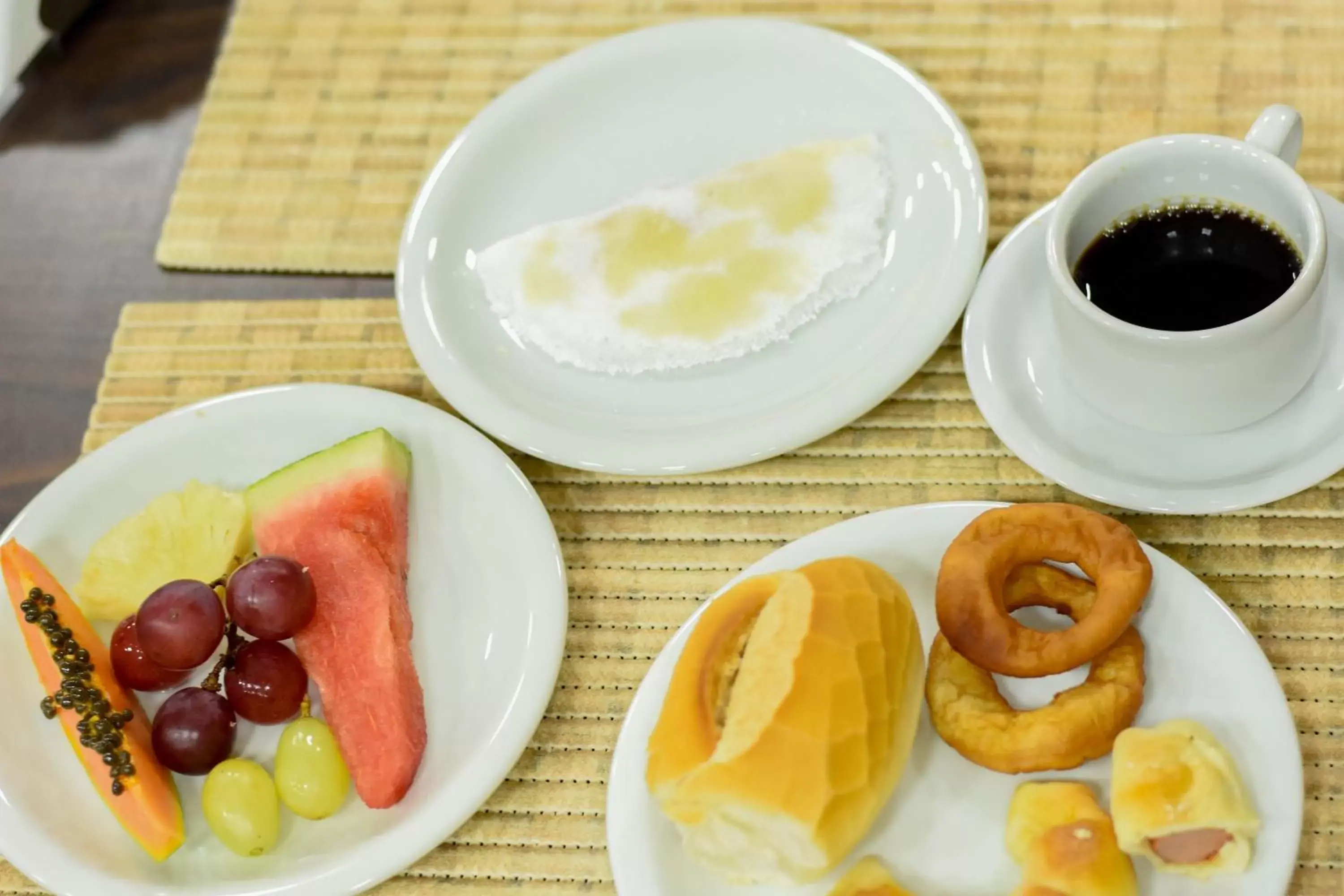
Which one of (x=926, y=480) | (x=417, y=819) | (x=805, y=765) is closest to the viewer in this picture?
(x=805, y=765)

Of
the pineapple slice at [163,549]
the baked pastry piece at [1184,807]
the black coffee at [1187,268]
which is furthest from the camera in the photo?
the pineapple slice at [163,549]

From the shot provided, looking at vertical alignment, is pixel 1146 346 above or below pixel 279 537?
above

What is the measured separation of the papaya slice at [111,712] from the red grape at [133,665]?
14 millimetres

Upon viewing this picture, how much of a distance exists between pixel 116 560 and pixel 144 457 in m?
0.10

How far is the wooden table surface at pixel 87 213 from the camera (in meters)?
1.21

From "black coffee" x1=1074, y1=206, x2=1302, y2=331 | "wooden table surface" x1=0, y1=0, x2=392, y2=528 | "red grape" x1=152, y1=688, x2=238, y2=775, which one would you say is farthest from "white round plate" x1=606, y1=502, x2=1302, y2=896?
"wooden table surface" x1=0, y1=0, x2=392, y2=528

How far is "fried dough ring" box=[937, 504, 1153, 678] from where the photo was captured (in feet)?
2.67

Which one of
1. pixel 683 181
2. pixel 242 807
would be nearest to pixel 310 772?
pixel 242 807

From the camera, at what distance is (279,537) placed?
1.01 meters

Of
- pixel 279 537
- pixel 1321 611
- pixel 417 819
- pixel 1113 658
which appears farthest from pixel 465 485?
pixel 1321 611

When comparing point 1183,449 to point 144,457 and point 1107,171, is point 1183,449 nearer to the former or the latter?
point 1107,171

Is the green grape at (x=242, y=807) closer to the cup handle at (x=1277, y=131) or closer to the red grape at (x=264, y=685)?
the red grape at (x=264, y=685)

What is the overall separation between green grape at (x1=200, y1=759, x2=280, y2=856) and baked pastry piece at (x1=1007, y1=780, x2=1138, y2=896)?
49 centimetres

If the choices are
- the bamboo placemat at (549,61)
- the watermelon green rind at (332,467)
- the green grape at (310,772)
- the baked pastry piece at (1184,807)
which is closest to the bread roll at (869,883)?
the baked pastry piece at (1184,807)
